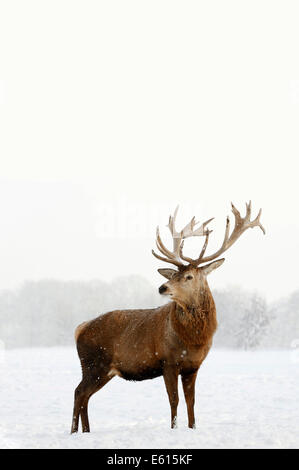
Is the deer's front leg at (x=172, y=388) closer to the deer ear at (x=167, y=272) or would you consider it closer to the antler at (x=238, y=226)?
the deer ear at (x=167, y=272)

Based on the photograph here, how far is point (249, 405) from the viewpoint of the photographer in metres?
15.7

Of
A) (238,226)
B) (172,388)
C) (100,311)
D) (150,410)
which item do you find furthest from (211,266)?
(100,311)

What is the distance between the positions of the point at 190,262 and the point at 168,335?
3.62 ft

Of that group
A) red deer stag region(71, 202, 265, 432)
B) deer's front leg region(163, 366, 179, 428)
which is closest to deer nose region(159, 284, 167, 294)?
red deer stag region(71, 202, 265, 432)

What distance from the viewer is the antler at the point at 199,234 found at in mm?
9172

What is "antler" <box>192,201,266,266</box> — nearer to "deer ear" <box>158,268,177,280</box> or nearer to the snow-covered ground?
"deer ear" <box>158,268,177,280</box>

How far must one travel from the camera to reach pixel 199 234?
33.5ft

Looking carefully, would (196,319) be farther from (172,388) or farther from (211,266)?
(172,388)

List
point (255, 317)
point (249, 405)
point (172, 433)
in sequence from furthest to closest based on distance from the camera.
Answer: point (255, 317) → point (249, 405) → point (172, 433)

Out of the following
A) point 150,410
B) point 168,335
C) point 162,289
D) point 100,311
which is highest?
point 162,289

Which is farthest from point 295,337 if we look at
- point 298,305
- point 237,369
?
point 237,369

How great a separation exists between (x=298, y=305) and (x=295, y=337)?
3.88 m

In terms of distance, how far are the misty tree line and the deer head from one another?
3566 centimetres

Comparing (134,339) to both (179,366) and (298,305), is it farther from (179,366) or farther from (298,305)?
(298,305)
